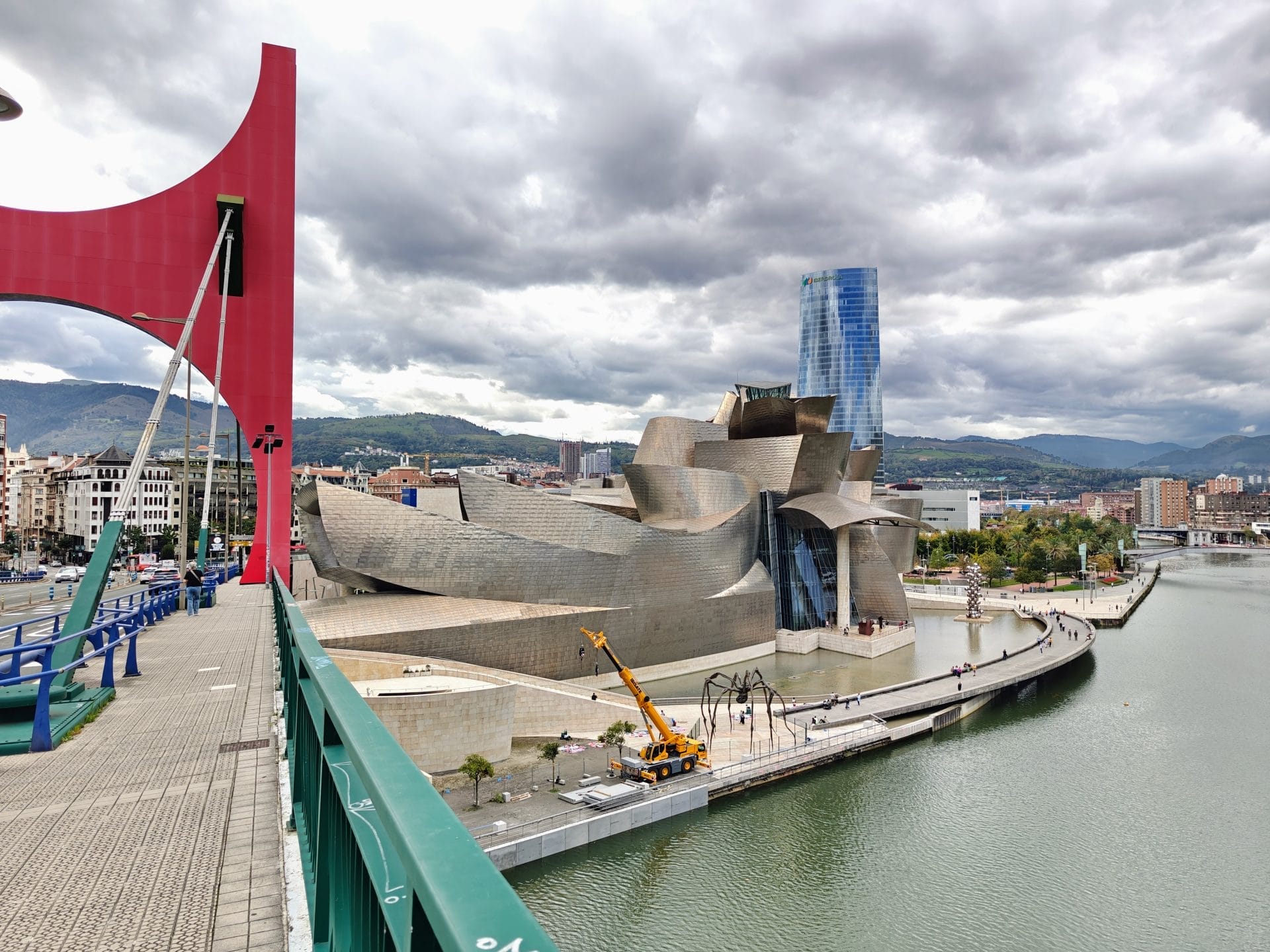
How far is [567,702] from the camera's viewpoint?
21922 mm

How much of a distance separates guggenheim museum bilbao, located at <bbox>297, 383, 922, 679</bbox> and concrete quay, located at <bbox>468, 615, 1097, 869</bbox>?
16.5ft

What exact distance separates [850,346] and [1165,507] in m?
110

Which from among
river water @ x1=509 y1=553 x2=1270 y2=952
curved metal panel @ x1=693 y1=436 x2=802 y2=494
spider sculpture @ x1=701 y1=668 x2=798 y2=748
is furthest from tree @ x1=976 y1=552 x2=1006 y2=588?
spider sculpture @ x1=701 y1=668 x2=798 y2=748

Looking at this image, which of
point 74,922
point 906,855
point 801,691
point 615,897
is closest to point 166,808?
point 74,922

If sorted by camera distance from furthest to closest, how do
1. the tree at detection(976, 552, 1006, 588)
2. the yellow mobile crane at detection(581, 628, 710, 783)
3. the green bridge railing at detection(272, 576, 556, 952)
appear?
the tree at detection(976, 552, 1006, 588) → the yellow mobile crane at detection(581, 628, 710, 783) → the green bridge railing at detection(272, 576, 556, 952)

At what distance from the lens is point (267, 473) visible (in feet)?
62.3

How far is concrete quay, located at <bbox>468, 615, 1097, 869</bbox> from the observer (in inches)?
611

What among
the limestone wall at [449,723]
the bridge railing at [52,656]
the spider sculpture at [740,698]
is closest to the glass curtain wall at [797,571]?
the spider sculpture at [740,698]

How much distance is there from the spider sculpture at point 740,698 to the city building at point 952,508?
77.3 m

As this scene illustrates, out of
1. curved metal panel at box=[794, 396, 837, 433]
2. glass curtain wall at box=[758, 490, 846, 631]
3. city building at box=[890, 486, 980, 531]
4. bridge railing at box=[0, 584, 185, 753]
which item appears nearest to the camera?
bridge railing at box=[0, 584, 185, 753]

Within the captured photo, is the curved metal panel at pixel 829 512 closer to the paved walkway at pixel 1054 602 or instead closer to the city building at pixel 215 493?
the paved walkway at pixel 1054 602

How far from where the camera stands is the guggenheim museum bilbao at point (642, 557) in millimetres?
22922

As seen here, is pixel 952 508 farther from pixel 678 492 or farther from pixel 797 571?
pixel 678 492

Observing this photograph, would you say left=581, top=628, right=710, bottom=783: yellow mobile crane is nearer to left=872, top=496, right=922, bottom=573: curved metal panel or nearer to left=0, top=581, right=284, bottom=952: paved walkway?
left=0, top=581, right=284, bottom=952: paved walkway
